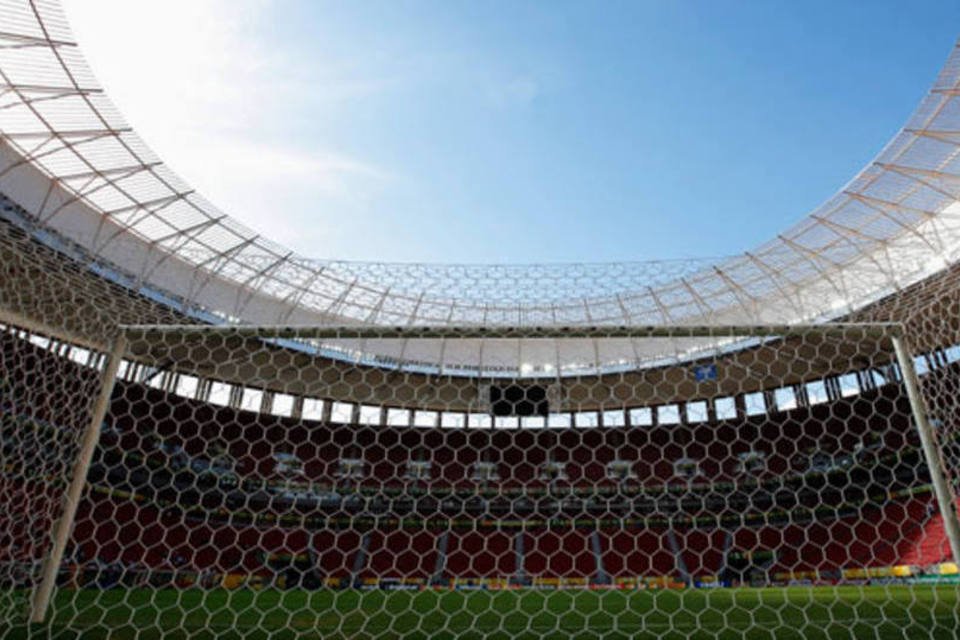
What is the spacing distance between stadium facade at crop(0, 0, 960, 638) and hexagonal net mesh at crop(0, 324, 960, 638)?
153mm

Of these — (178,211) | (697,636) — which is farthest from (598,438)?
(697,636)

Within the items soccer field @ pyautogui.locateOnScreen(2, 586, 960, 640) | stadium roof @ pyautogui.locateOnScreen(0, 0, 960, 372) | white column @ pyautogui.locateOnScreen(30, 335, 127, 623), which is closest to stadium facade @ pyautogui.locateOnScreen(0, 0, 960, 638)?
stadium roof @ pyautogui.locateOnScreen(0, 0, 960, 372)

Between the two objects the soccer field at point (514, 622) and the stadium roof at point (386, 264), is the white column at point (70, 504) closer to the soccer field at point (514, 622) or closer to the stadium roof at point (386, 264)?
the soccer field at point (514, 622)

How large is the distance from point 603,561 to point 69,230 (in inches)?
711

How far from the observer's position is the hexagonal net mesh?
13.9 feet

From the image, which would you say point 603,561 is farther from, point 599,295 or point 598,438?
point 599,295

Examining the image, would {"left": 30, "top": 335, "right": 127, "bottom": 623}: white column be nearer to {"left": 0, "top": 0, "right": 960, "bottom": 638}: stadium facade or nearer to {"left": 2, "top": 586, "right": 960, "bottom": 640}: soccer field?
{"left": 2, "top": 586, "right": 960, "bottom": 640}: soccer field

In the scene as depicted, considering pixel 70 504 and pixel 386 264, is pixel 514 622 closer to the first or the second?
pixel 70 504

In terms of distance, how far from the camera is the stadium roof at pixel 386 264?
11.8 meters

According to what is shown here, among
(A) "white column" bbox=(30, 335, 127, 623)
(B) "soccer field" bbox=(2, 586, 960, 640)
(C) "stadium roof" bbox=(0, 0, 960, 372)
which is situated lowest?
(B) "soccer field" bbox=(2, 586, 960, 640)

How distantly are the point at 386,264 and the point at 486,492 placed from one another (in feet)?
25.2

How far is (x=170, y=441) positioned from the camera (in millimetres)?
17156

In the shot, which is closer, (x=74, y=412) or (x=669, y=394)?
(x=74, y=412)

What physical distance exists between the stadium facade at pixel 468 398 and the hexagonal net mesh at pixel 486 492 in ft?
0.50
